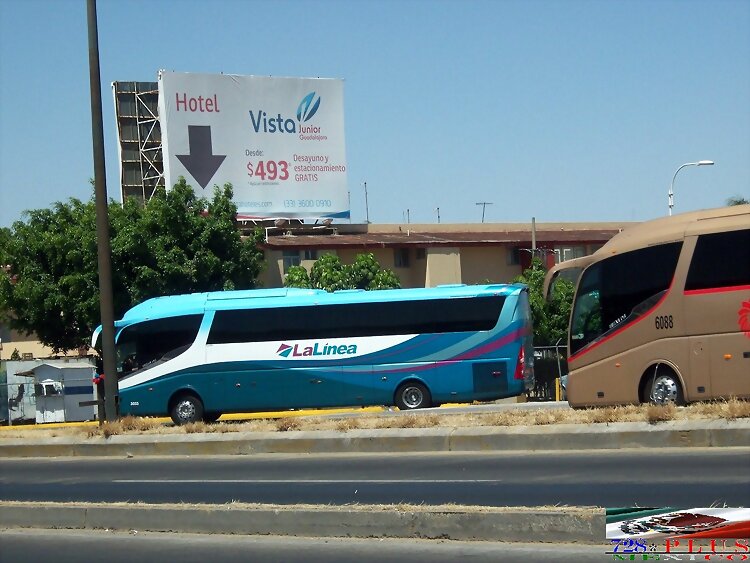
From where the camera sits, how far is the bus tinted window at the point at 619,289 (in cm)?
1891

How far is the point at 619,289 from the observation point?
19.7 meters

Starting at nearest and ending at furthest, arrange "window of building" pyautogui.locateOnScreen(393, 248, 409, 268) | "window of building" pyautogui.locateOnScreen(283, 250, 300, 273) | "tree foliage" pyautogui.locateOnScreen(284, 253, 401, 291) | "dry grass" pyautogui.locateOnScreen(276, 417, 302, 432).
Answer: "dry grass" pyautogui.locateOnScreen(276, 417, 302, 432) → "tree foliage" pyautogui.locateOnScreen(284, 253, 401, 291) → "window of building" pyautogui.locateOnScreen(283, 250, 300, 273) → "window of building" pyautogui.locateOnScreen(393, 248, 409, 268)

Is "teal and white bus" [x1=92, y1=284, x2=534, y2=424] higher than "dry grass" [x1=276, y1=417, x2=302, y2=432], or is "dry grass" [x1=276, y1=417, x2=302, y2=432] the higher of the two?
"teal and white bus" [x1=92, y1=284, x2=534, y2=424]

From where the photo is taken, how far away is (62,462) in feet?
64.4

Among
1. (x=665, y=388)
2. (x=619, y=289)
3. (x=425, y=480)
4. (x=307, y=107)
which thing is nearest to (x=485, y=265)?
(x=307, y=107)

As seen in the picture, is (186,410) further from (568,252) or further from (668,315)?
(568,252)

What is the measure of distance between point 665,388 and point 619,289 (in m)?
2.19

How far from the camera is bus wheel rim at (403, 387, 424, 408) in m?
28.2

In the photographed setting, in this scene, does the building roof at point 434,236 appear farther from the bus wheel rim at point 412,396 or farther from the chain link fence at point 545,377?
the bus wheel rim at point 412,396

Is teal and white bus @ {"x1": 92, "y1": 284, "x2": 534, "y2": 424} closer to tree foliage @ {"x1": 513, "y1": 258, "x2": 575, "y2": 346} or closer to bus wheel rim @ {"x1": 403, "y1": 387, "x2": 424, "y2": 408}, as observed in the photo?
bus wheel rim @ {"x1": 403, "y1": 387, "x2": 424, "y2": 408}

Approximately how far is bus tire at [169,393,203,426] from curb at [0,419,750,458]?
6.15 metres

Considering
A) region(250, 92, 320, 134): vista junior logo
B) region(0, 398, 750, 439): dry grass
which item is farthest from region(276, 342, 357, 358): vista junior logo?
region(250, 92, 320, 134): vista junior logo

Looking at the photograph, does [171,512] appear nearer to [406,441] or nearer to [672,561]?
[672,561]

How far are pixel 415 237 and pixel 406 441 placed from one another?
153 ft
